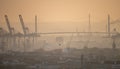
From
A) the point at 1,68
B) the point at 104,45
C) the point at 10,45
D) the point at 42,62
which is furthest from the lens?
the point at 10,45

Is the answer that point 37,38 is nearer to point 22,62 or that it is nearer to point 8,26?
point 8,26

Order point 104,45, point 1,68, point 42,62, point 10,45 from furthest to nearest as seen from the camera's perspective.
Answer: point 10,45 < point 104,45 < point 42,62 < point 1,68

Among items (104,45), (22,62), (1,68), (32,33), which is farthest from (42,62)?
(32,33)

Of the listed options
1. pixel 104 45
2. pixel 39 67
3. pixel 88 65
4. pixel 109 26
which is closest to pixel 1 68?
pixel 39 67

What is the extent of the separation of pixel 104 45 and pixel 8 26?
33.2 ft

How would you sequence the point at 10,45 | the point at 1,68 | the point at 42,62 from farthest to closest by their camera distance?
the point at 10,45 → the point at 42,62 → the point at 1,68

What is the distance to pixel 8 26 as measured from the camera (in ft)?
170

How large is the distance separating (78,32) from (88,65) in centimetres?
2712

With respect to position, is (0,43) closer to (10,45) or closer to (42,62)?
(10,45)

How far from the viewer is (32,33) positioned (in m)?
51.5

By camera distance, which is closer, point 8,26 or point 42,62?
point 42,62

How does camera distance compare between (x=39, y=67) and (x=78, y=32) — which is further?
(x=78, y=32)

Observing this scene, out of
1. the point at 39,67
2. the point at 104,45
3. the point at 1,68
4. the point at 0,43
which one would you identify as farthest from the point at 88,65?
the point at 0,43

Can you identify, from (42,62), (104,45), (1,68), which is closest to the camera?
(1,68)
